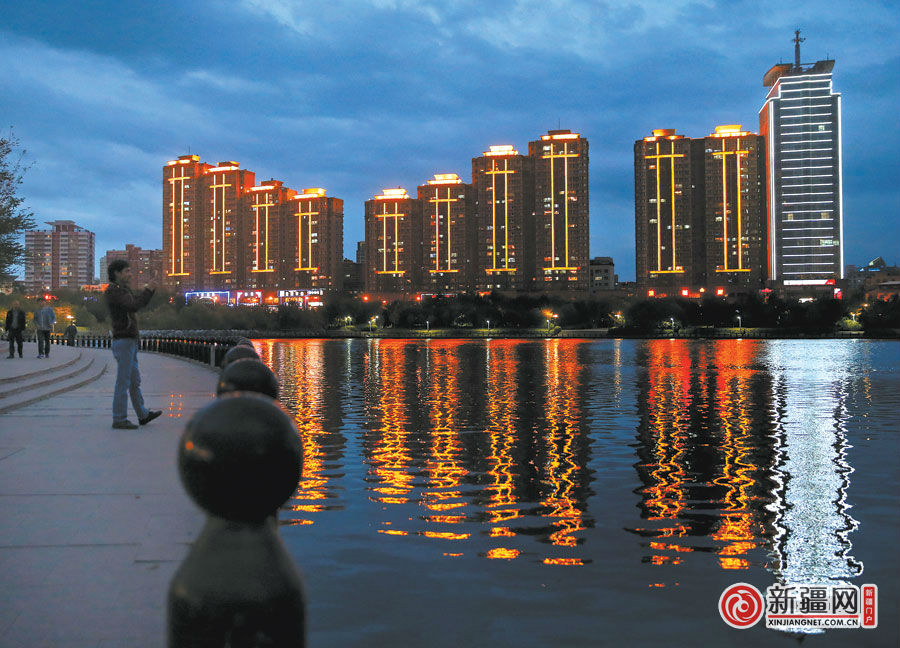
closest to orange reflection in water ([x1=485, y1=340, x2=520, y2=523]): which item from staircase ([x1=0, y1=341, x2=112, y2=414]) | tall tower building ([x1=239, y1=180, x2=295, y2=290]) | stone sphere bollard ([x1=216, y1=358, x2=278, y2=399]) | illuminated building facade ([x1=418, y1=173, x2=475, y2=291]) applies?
stone sphere bollard ([x1=216, y1=358, x2=278, y2=399])

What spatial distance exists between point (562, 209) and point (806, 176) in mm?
69237

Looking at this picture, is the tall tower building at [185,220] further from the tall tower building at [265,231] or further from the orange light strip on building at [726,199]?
the orange light strip on building at [726,199]

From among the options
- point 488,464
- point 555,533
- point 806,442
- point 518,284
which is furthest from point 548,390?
A: point 518,284

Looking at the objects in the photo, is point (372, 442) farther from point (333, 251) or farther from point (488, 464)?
point (333, 251)

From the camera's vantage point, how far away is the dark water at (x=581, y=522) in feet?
13.4

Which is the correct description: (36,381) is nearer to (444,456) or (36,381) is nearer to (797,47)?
(444,456)

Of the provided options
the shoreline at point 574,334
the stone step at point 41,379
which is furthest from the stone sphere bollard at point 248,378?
the shoreline at point 574,334

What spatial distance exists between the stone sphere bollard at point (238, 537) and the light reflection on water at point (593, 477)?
3487 mm

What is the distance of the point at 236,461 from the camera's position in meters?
1.80

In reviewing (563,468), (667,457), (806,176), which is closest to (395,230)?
(806,176)

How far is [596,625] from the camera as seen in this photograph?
157 inches

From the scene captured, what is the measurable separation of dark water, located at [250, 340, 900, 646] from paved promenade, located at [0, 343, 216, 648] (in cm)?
89

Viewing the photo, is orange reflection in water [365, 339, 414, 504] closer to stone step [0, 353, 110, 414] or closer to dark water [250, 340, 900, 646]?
dark water [250, 340, 900, 646]

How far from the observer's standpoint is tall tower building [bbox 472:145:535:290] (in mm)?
163250
